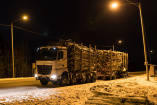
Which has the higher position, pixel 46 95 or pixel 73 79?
pixel 73 79

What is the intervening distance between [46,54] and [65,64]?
194cm

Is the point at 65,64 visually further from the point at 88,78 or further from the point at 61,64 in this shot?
the point at 88,78

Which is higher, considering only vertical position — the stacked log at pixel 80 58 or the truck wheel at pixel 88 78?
the stacked log at pixel 80 58

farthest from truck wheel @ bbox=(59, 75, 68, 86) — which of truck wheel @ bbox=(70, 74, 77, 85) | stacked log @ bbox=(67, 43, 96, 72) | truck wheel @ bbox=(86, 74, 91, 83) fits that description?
truck wheel @ bbox=(86, 74, 91, 83)

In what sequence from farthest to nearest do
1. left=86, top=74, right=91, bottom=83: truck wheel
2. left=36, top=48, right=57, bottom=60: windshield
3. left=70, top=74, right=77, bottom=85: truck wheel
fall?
left=86, top=74, right=91, bottom=83: truck wheel < left=70, top=74, right=77, bottom=85: truck wheel < left=36, top=48, right=57, bottom=60: windshield

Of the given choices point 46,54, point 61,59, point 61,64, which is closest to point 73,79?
point 61,64

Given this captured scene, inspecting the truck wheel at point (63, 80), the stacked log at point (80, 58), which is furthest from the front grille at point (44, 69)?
the stacked log at point (80, 58)

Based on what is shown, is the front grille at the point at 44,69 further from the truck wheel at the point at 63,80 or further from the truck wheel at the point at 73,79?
the truck wheel at the point at 73,79

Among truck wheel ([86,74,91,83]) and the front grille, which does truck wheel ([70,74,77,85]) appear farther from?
the front grille

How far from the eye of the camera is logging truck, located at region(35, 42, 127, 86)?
1728cm

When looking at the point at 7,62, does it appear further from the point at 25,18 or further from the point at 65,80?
the point at 65,80

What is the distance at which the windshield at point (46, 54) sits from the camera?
17.5 m

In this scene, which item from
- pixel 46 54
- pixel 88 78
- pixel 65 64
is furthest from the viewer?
pixel 88 78

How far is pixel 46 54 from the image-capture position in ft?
58.1
